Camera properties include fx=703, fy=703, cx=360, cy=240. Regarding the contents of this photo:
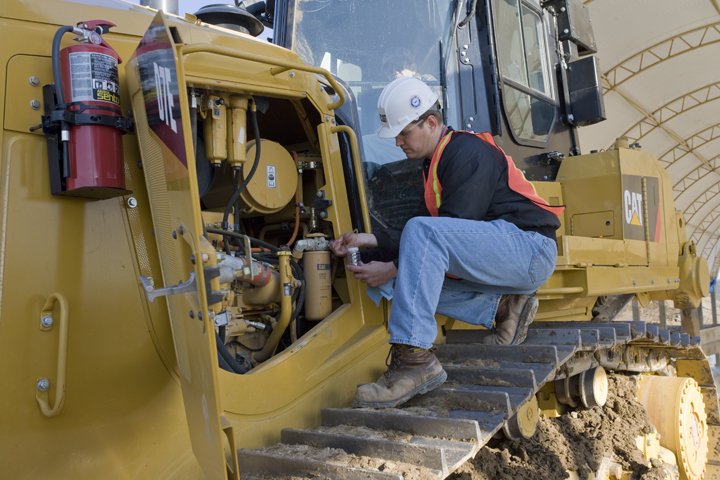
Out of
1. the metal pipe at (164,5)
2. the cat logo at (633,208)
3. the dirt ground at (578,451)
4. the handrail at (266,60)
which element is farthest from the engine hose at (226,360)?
the cat logo at (633,208)

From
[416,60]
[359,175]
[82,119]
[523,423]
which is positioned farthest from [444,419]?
[416,60]

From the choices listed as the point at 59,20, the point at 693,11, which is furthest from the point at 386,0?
the point at 693,11

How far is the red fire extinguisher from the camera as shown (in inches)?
78.0

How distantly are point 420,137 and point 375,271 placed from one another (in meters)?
0.60

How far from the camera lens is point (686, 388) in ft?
13.1

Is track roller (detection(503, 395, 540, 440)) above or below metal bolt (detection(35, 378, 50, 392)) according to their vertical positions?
below

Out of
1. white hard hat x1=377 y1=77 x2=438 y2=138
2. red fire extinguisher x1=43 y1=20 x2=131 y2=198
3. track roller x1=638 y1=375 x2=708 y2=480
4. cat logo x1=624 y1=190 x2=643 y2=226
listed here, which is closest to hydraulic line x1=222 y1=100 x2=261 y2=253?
red fire extinguisher x1=43 y1=20 x2=131 y2=198

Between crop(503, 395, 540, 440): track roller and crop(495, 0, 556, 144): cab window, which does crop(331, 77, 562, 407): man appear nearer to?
crop(503, 395, 540, 440): track roller

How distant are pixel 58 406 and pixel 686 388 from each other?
3413 mm

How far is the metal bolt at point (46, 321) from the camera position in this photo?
1949mm

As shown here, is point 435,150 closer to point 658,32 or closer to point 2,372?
point 2,372

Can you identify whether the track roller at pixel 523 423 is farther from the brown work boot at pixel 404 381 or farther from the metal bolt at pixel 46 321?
the metal bolt at pixel 46 321

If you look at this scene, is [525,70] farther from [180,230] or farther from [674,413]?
[180,230]

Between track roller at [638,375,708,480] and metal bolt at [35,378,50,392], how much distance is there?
319cm
